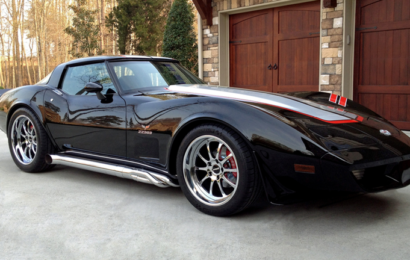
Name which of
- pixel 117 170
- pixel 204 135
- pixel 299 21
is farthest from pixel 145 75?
pixel 299 21

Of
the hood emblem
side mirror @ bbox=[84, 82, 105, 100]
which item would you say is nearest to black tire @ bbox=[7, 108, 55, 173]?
side mirror @ bbox=[84, 82, 105, 100]

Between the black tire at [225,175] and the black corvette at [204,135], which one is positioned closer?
the black corvette at [204,135]

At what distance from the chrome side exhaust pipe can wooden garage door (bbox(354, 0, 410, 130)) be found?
5.38 metres

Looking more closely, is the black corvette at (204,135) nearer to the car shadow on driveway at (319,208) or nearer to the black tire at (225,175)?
the black tire at (225,175)

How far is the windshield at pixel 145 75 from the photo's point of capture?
370cm

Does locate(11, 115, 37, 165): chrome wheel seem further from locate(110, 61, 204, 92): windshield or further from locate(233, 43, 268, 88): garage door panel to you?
locate(233, 43, 268, 88): garage door panel

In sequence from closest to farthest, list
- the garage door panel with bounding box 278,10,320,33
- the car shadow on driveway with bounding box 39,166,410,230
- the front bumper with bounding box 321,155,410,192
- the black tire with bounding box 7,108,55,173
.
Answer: the front bumper with bounding box 321,155,410,192
the car shadow on driveway with bounding box 39,166,410,230
the black tire with bounding box 7,108,55,173
the garage door panel with bounding box 278,10,320,33

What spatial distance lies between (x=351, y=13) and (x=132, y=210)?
599 centimetres

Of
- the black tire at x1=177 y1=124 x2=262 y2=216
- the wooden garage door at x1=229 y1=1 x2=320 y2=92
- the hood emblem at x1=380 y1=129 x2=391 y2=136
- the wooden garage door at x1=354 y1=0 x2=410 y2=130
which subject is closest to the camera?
the black tire at x1=177 y1=124 x2=262 y2=216

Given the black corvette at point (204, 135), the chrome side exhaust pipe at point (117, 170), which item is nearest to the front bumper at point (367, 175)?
the black corvette at point (204, 135)

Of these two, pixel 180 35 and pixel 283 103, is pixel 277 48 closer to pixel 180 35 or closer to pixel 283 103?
pixel 180 35

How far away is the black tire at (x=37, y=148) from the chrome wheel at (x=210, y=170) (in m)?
2.03

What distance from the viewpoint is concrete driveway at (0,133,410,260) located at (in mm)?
2297

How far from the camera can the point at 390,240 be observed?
7.86ft
